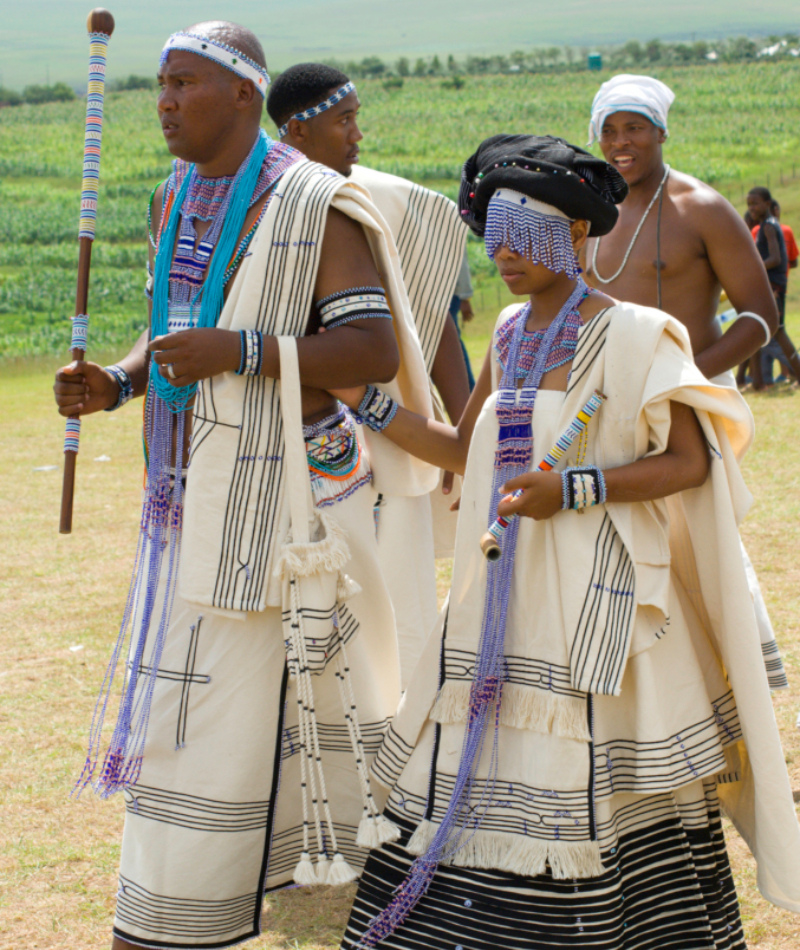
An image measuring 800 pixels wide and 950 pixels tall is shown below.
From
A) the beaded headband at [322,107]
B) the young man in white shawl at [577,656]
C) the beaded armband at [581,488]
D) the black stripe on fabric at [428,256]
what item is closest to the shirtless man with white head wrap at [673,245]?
the black stripe on fabric at [428,256]

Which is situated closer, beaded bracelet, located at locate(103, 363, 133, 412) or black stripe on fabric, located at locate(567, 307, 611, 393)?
black stripe on fabric, located at locate(567, 307, 611, 393)

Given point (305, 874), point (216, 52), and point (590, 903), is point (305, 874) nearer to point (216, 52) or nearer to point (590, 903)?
point (590, 903)

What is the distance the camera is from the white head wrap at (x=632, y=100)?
3.89 metres

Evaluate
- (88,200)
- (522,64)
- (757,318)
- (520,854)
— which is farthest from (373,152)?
(522,64)

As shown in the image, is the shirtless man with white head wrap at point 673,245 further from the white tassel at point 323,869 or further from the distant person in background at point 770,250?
the distant person in background at point 770,250

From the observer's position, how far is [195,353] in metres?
2.62

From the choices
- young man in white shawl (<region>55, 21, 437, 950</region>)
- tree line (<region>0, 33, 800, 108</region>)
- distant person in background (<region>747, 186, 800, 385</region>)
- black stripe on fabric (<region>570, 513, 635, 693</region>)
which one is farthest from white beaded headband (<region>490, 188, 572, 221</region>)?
tree line (<region>0, 33, 800, 108</region>)

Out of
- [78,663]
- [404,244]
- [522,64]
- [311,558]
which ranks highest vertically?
[522,64]

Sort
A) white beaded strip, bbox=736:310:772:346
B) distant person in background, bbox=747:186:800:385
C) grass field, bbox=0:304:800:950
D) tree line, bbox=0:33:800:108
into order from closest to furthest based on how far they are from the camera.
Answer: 1. grass field, bbox=0:304:800:950
2. white beaded strip, bbox=736:310:772:346
3. distant person in background, bbox=747:186:800:385
4. tree line, bbox=0:33:800:108

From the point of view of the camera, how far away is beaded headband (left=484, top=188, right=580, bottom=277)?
2.71 m

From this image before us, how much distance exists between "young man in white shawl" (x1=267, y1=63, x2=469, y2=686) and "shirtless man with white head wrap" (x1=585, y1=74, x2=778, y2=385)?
586 mm

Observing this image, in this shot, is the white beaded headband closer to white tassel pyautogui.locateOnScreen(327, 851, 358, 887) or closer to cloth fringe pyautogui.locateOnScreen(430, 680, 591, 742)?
cloth fringe pyautogui.locateOnScreen(430, 680, 591, 742)

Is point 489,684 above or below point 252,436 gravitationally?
below

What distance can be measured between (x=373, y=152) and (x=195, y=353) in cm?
4780
